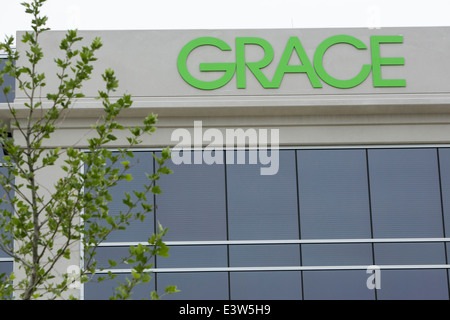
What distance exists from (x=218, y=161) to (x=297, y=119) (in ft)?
4.82

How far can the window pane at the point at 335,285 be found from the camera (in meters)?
12.0

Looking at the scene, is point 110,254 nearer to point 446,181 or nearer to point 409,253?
point 409,253

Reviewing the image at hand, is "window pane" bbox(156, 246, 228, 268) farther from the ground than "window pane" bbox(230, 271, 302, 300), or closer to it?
farther from the ground

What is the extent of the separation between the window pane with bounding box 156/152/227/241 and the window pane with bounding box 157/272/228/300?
574 mm

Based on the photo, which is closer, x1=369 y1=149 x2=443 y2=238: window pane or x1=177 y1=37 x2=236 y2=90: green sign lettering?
x1=369 y1=149 x2=443 y2=238: window pane

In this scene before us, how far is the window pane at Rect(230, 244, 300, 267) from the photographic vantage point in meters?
12.1

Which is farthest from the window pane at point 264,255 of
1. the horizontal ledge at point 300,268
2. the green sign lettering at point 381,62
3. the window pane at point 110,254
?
the green sign lettering at point 381,62

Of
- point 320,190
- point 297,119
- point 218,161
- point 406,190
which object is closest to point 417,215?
point 406,190

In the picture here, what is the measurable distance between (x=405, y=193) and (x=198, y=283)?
11.8 ft

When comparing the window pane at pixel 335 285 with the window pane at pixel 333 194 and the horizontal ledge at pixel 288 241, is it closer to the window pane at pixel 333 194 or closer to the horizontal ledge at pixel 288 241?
the horizontal ledge at pixel 288 241

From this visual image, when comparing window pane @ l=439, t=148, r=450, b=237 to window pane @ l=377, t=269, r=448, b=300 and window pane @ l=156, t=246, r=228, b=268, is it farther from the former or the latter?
window pane @ l=156, t=246, r=228, b=268

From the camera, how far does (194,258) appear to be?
39.7ft

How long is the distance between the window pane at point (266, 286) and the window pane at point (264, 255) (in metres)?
0.17

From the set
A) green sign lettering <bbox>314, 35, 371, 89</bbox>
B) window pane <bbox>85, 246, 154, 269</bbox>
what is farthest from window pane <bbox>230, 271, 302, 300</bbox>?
green sign lettering <bbox>314, 35, 371, 89</bbox>
